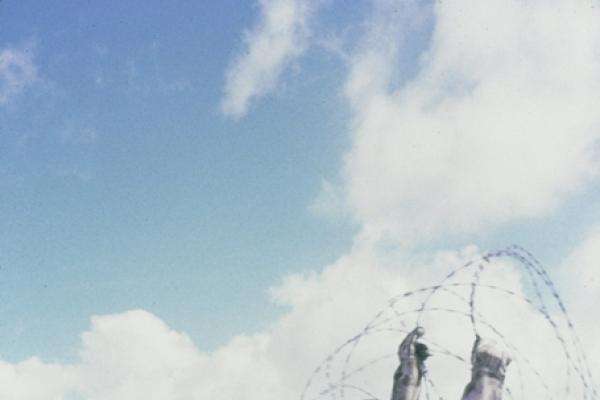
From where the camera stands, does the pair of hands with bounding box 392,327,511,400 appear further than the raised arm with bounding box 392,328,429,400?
No

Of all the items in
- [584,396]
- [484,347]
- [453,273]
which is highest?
[453,273]

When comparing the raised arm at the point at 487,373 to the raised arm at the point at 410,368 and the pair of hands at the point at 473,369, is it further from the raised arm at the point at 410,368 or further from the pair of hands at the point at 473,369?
the raised arm at the point at 410,368

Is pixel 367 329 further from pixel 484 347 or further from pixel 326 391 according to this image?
pixel 484 347

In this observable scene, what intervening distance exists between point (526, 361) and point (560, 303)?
1.11 metres

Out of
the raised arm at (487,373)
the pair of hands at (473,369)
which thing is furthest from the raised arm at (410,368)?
the raised arm at (487,373)

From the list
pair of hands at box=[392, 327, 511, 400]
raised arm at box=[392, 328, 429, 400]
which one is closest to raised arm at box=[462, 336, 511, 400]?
pair of hands at box=[392, 327, 511, 400]

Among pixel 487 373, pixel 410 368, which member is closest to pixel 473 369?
pixel 487 373

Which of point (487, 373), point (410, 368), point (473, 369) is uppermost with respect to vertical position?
point (410, 368)

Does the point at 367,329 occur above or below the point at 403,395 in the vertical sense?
above

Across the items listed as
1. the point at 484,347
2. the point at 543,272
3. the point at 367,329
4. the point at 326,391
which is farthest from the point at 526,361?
the point at 326,391

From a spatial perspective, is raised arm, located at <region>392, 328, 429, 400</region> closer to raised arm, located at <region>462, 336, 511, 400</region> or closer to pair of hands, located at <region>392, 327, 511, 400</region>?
pair of hands, located at <region>392, 327, 511, 400</region>

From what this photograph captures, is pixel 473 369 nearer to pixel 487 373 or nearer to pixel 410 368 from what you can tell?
pixel 487 373

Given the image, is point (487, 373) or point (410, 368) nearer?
point (487, 373)

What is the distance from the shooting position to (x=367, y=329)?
10.6 meters
